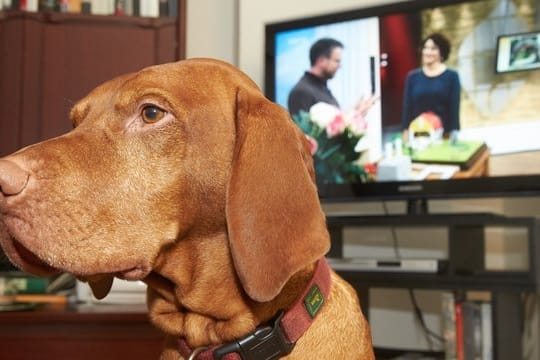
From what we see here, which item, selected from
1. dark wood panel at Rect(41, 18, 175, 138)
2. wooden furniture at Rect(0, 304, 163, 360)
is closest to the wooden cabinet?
dark wood panel at Rect(41, 18, 175, 138)

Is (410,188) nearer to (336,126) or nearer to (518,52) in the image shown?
(336,126)

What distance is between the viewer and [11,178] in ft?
3.06

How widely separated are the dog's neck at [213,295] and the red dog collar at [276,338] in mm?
18

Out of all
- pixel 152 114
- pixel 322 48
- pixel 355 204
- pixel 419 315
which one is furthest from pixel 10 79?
pixel 152 114

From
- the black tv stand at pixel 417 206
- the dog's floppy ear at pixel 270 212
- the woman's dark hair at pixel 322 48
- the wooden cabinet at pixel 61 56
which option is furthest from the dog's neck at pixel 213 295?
the wooden cabinet at pixel 61 56

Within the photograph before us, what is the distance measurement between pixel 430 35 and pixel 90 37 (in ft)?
4.85

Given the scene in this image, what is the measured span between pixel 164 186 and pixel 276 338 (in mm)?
298

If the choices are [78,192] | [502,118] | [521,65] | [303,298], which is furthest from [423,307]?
[78,192]

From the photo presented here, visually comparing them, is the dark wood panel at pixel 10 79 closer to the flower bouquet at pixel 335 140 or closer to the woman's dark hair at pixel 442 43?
the flower bouquet at pixel 335 140

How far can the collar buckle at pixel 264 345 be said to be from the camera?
1.07 metres

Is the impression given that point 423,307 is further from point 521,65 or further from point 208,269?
point 208,269

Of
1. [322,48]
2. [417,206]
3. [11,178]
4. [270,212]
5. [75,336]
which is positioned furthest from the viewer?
[322,48]

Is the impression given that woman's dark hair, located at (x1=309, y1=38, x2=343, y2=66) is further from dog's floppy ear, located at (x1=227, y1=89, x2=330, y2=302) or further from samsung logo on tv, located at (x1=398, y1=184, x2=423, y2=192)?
dog's floppy ear, located at (x1=227, y1=89, x2=330, y2=302)

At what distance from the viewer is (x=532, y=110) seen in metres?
2.22
